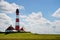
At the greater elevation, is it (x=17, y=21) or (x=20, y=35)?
(x=17, y=21)

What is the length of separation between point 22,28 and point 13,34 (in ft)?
42.3

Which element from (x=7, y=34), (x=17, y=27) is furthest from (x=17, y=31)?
(x=7, y=34)

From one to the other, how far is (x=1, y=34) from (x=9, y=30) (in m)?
12.0

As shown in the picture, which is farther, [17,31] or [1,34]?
[17,31]

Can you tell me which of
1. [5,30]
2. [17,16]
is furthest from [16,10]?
[5,30]

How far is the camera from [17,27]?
10019 cm

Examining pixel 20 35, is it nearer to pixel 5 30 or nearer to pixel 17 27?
pixel 17 27

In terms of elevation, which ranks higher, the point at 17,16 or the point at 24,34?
the point at 17,16

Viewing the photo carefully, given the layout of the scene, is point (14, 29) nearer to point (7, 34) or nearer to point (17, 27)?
point (17, 27)

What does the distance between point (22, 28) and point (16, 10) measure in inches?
332

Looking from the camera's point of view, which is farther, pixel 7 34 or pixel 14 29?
pixel 14 29

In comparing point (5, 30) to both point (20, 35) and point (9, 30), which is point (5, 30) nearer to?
point (9, 30)

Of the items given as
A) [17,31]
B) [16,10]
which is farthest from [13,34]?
[16,10]

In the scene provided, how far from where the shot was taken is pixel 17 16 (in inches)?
3971
